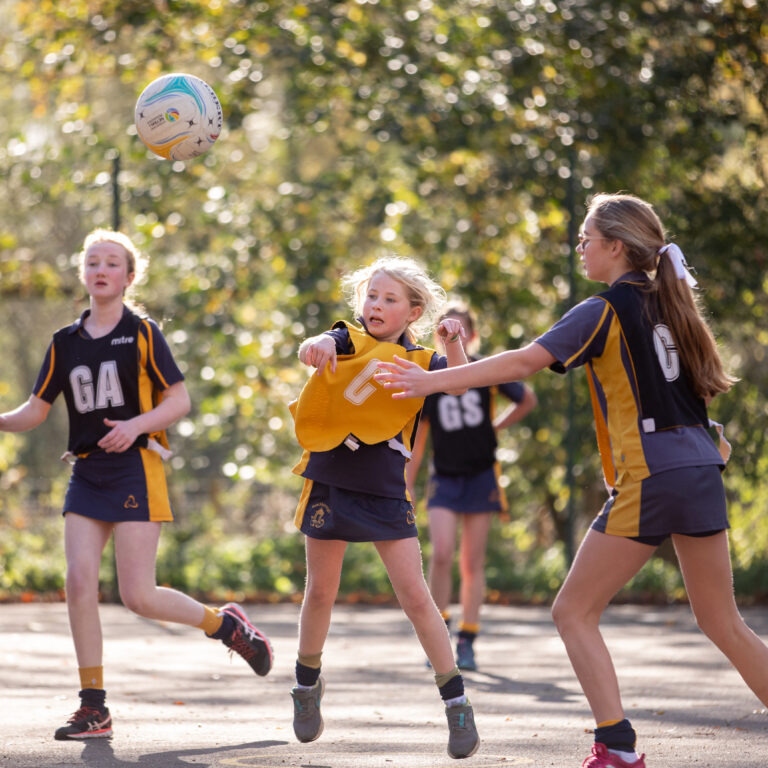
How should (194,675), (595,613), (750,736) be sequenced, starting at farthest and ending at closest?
1. (194,675)
2. (750,736)
3. (595,613)

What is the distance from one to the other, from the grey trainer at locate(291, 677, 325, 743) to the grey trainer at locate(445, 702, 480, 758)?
521mm

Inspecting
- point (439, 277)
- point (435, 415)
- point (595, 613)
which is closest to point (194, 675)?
point (435, 415)

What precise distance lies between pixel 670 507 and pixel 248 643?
2.45 metres

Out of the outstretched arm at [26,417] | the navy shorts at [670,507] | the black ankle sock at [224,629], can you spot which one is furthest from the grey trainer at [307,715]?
the outstretched arm at [26,417]

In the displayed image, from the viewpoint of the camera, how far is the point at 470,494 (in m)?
7.00

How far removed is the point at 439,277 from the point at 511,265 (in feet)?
A: 2.24

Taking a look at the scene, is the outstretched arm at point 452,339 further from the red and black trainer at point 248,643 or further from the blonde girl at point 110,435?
the red and black trainer at point 248,643

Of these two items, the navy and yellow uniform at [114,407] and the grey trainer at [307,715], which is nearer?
the grey trainer at [307,715]

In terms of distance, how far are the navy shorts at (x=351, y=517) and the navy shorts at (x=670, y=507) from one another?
820 millimetres

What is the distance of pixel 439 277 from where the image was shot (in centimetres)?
1099

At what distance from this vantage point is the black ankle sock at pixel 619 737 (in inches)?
147

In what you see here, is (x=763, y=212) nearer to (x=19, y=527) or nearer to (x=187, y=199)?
(x=187, y=199)

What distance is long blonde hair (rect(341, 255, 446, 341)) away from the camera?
14.4ft

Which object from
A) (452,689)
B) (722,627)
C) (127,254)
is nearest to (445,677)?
(452,689)
